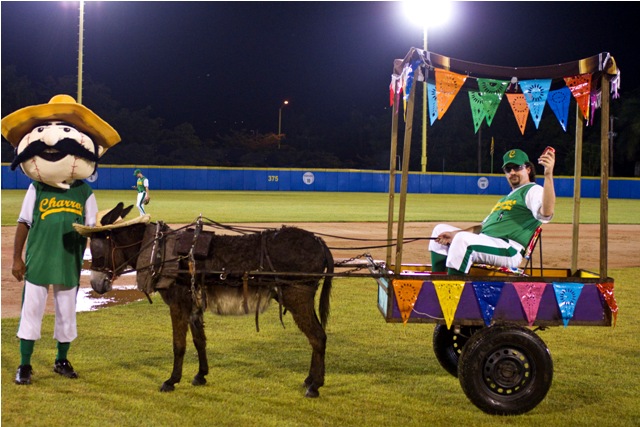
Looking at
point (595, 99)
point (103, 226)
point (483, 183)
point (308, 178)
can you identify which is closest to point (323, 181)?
point (308, 178)

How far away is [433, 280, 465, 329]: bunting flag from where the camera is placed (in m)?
5.75

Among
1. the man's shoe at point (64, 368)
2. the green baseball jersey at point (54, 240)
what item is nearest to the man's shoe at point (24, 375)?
the man's shoe at point (64, 368)

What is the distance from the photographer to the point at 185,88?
96.7 metres

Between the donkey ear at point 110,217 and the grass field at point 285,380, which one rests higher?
the donkey ear at point 110,217

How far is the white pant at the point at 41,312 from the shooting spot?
6266 millimetres

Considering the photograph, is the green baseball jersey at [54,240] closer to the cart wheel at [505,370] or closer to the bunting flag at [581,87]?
the cart wheel at [505,370]

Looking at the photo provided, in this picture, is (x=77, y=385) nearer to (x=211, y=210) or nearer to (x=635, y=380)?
(x=635, y=380)

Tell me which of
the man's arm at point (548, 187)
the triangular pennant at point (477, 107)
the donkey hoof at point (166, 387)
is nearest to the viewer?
the man's arm at point (548, 187)

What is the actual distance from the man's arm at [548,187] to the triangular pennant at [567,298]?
587 millimetres

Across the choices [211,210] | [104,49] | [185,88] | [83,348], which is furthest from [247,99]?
[83,348]

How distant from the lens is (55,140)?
6477 mm

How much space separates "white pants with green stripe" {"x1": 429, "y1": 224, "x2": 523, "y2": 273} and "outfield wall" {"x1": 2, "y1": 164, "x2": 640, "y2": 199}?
42786 mm

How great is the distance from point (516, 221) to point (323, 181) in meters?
46.3

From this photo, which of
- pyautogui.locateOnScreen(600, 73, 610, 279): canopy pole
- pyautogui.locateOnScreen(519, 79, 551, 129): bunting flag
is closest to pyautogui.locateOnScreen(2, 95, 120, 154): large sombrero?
pyautogui.locateOnScreen(519, 79, 551, 129): bunting flag
